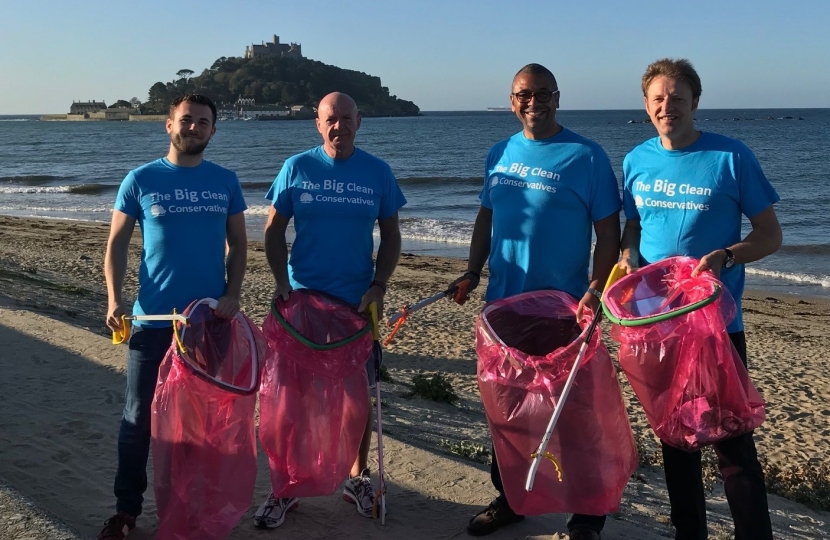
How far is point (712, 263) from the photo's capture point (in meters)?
2.91

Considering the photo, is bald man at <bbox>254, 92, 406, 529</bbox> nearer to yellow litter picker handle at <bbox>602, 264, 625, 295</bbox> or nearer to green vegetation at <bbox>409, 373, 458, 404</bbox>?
yellow litter picker handle at <bbox>602, 264, 625, 295</bbox>

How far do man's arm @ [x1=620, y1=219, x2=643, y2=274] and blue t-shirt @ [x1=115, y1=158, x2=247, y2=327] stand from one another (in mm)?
1696

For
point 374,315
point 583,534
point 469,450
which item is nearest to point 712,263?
point 583,534

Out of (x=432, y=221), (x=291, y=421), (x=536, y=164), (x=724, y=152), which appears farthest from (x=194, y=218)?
(x=432, y=221)

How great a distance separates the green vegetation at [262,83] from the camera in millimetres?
118812

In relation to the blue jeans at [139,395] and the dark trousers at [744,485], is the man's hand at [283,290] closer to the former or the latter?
the blue jeans at [139,395]

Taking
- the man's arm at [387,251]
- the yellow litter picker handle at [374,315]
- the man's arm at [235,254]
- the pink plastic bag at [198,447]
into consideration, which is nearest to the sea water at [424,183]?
the man's arm at [387,251]

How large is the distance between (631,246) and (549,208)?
0.37m

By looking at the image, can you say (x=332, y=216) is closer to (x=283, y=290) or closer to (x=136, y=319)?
(x=283, y=290)

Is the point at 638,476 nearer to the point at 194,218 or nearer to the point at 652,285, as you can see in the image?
the point at 652,285

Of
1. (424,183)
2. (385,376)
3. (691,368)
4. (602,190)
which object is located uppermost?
(602,190)

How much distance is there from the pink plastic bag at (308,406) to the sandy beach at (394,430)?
0.95ft

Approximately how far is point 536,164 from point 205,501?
1.95 metres

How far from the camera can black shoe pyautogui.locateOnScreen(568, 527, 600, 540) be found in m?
3.32
